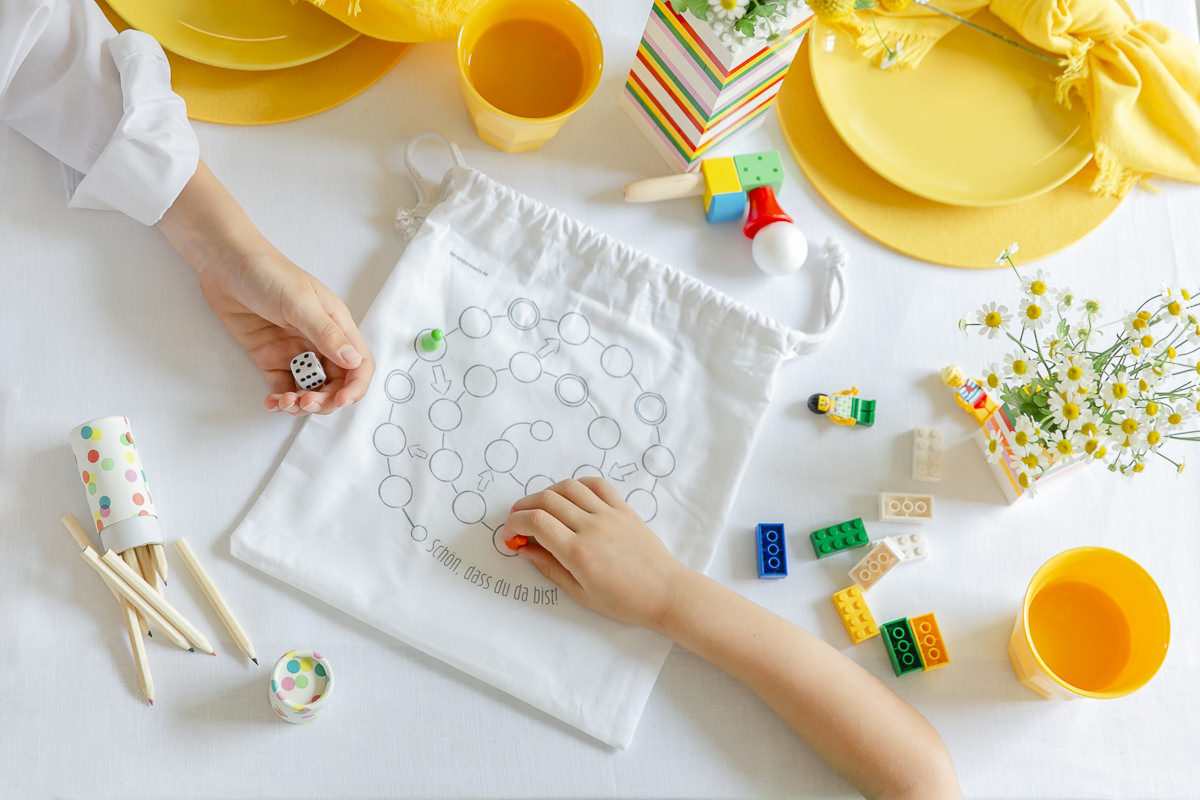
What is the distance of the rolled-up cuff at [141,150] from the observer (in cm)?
71

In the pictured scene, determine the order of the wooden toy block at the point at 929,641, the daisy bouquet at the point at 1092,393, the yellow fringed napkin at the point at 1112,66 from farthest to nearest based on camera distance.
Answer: the yellow fringed napkin at the point at 1112,66 → the wooden toy block at the point at 929,641 → the daisy bouquet at the point at 1092,393

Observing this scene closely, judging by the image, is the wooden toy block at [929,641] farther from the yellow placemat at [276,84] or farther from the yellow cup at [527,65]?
the yellow placemat at [276,84]

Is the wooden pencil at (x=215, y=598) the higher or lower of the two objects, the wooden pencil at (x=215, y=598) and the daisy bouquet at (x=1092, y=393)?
the lower

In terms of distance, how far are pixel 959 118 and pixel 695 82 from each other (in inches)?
11.4

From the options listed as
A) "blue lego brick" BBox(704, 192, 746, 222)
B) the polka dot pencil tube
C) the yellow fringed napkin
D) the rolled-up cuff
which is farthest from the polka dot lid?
the yellow fringed napkin

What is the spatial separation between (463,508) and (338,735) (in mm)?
195

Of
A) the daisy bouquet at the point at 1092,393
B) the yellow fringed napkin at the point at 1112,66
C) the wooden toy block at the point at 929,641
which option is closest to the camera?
the daisy bouquet at the point at 1092,393

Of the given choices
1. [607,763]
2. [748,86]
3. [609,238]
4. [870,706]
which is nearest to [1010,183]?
[748,86]

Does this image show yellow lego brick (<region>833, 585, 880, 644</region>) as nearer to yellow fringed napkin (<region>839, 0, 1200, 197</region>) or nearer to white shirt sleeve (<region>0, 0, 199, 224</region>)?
yellow fringed napkin (<region>839, 0, 1200, 197</region>)

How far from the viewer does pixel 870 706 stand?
681 millimetres

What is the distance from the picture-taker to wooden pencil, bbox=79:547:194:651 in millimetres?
655

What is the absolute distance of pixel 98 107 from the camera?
2.40 ft

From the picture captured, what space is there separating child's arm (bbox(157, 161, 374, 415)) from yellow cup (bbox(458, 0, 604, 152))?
0.72ft

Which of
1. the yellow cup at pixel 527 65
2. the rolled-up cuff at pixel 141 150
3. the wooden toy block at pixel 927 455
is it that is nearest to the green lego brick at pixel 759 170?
the yellow cup at pixel 527 65
